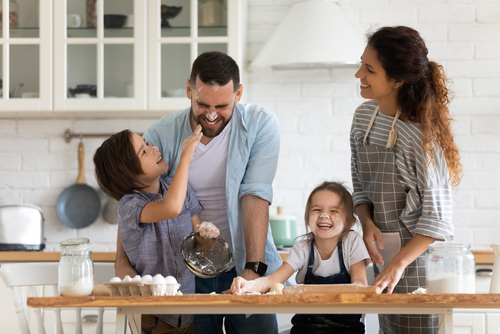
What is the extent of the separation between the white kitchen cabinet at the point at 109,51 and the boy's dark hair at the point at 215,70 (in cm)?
114

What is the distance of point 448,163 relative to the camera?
59.1 inches

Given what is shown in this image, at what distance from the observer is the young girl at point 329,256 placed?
1.55 metres

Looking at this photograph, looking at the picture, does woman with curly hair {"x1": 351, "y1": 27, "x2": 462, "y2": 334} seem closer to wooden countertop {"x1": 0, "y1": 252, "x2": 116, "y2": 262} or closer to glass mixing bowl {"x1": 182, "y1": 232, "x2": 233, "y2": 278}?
glass mixing bowl {"x1": 182, "y1": 232, "x2": 233, "y2": 278}

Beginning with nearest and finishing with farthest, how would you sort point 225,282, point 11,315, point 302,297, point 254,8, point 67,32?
1. point 302,297
2. point 225,282
3. point 11,315
4. point 67,32
5. point 254,8

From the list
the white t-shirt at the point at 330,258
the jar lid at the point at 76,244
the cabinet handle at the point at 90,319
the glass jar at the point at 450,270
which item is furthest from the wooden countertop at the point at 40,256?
the glass jar at the point at 450,270

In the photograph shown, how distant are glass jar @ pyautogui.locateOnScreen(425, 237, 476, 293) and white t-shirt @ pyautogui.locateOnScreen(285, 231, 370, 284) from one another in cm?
37

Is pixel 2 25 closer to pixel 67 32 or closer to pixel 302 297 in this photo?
pixel 67 32

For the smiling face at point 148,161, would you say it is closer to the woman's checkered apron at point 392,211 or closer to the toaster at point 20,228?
the woman's checkered apron at point 392,211

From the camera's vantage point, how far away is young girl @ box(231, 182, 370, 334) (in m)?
1.55

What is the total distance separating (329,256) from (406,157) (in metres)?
0.36

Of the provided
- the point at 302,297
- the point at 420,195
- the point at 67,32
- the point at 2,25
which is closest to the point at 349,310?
the point at 302,297

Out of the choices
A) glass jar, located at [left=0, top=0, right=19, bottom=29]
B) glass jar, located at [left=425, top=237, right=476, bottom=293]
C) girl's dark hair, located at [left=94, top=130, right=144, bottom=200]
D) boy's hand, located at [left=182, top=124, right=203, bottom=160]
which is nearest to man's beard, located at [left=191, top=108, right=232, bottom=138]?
boy's hand, located at [left=182, top=124, right=203, bottom=160]

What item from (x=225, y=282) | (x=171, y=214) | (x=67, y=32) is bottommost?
(x=225, y=282)

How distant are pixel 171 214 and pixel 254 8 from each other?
1.95m
